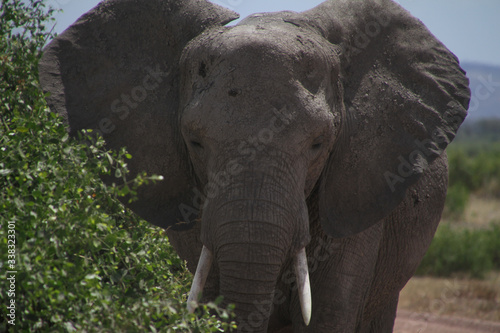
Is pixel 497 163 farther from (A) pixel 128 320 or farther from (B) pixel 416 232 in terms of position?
(A) pixel 128 320

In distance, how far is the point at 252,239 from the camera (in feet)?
9.76

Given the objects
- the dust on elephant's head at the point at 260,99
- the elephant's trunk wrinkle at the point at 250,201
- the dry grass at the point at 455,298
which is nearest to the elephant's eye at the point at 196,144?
the dust on elephant's head at the point at 260,99

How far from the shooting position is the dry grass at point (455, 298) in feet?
28.1

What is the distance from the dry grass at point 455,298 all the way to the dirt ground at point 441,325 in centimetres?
57

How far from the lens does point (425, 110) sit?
395 cm

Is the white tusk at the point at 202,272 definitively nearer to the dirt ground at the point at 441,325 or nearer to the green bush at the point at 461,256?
the dirt ground at the point at 441,325

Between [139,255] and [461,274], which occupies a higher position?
[139,255]

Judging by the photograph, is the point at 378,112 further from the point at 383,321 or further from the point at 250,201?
the point at 383,321

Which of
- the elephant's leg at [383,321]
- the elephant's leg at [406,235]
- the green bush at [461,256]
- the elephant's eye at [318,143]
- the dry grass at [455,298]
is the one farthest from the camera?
the green bush at [461,256]

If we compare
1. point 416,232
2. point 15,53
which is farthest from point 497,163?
point 15,53

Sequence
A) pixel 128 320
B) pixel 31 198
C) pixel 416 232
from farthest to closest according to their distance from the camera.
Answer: pixel 416 232 < pixel 31 198 < pixel 128 320

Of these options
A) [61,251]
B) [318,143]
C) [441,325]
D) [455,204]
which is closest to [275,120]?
[318,143]

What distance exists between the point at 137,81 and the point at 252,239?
1.28m

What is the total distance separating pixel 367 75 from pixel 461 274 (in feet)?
25.8
